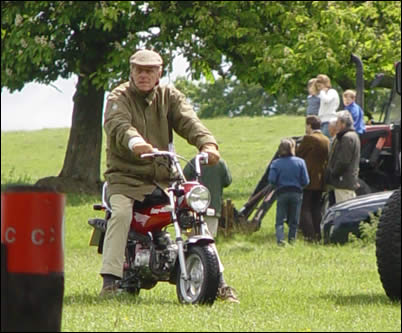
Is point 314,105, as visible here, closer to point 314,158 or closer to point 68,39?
point 314,158

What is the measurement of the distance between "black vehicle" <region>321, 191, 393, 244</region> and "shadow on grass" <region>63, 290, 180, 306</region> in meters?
7.49

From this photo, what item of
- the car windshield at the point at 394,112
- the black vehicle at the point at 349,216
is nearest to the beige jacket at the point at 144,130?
the black vehicle at the point at 349,216

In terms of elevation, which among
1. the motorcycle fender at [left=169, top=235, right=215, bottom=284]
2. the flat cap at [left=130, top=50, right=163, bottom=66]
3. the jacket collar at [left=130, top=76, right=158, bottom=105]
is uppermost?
the flat cap at [left=130, top=50, right=163, bottom=66]

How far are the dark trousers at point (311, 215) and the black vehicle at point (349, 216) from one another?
1145 mm

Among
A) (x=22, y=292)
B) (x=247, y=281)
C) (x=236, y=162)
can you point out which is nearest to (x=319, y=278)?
(x=247, y=281)

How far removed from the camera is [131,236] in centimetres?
1009

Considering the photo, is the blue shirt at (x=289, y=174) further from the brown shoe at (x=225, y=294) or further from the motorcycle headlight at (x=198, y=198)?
the motorcycle headlight at (x=198, y=198)

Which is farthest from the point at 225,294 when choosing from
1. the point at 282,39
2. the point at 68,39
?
the point at 282,39

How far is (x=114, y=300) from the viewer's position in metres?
9.53

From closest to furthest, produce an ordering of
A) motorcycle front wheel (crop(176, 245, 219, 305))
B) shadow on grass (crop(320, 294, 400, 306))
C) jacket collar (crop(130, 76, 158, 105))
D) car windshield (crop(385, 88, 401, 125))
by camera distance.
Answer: motorcycle front wheel (crop(176, 245, 219, 305)) → shadow on grass (crop(320, 294, 400, 306)) → jacket collar (crop(130, 76, 158, 105)) → car windshield (crop(385, 88, 401, 125))

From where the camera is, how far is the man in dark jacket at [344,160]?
731 inches

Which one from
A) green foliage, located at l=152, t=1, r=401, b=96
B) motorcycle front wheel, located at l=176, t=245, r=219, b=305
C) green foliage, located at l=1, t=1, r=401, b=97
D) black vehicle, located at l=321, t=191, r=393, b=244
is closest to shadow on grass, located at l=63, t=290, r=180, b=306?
motorcycle front wheel, located at l=176, t=245, r=219, b=305

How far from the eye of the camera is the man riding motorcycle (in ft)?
32.4

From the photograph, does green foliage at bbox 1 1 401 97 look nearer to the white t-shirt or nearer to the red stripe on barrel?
the white t-shirt
